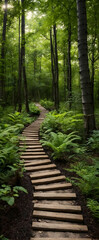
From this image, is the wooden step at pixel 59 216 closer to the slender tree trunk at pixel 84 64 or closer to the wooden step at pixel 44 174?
the wooden step at pixel 44 174

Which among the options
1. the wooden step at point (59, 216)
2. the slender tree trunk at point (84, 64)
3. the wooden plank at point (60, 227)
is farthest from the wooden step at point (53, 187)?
the slender tree trunk at point (84, 64)

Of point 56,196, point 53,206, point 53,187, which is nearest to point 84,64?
point 53,187

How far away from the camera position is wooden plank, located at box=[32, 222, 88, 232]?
236 cm

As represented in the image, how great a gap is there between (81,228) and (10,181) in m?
1.70

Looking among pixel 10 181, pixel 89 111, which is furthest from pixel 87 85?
pixel 10 181

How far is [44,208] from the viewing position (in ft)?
9.21

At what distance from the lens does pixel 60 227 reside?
240cm

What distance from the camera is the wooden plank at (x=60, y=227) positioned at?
92.9 inches

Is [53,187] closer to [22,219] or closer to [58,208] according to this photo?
[58,208]

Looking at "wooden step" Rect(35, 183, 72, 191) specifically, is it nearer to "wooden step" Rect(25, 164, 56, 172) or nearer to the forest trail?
the forest trail

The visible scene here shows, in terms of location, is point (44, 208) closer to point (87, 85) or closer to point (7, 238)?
point (7, 238)

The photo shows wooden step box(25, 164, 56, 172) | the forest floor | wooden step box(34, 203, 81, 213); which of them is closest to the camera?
the forest floor

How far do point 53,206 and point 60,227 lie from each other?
464 mm

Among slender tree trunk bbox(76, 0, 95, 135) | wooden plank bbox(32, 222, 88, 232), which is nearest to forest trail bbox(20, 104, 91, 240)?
wooden plank bbox(32, 222, 88, 232)
